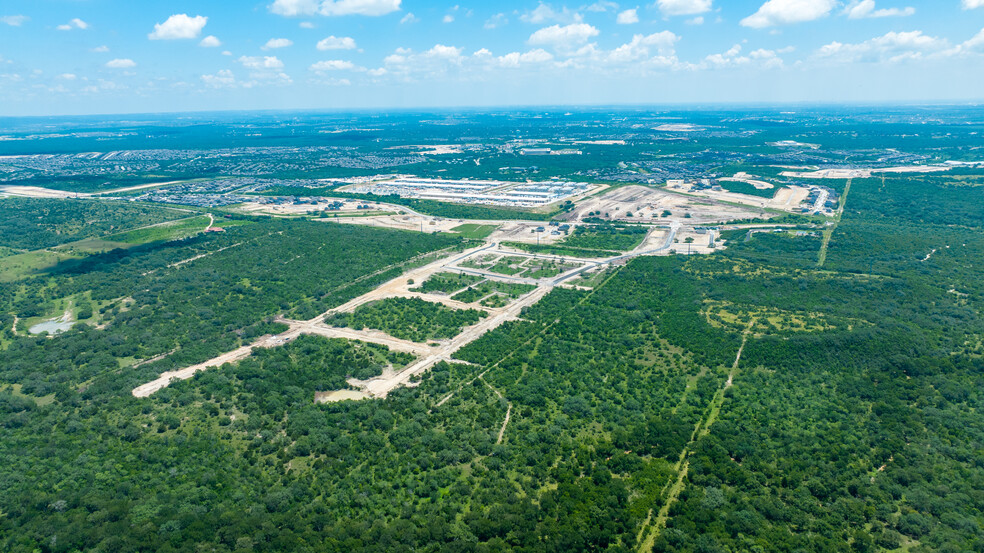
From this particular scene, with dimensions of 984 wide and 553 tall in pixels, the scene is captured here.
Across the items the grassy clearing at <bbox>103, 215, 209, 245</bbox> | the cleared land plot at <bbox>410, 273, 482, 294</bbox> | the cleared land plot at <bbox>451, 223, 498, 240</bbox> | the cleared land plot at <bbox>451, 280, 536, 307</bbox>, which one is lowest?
the cleared land plot at <bbox>451, 280, 536, 307</bbox>

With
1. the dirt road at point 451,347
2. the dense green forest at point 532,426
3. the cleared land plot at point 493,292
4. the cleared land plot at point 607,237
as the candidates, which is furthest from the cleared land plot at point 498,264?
the cleared land plot at point 607,237

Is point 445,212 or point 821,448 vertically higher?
point 445,212

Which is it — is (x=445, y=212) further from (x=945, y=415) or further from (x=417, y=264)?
(x=945, y=415)

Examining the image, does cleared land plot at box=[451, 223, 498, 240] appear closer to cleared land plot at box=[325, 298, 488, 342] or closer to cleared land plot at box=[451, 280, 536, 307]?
cleared land plot at box=[451, 280, 536, 307]

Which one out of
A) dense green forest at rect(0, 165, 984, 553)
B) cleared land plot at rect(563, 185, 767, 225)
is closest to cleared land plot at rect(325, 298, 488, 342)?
dense green forest at rect(0, 165, 984, 553)

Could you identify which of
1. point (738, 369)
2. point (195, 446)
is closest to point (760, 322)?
point (738, 369)
